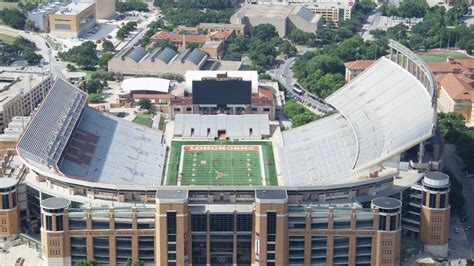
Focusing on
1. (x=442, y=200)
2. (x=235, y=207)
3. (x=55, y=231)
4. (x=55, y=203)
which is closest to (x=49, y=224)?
(x=55, y=231)

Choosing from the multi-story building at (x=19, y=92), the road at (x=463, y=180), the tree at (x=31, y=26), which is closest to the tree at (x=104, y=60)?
the multi-story building at (x=19, y=92)

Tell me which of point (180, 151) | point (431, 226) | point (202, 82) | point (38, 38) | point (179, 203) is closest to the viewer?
point (179, 203)

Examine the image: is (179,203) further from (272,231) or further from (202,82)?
(202,82)

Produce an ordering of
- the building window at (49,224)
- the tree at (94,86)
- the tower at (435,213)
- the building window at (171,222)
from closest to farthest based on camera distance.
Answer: the building window at (171,222), the building window at (49,224), the tower at (435,213), the tree at (94,86)

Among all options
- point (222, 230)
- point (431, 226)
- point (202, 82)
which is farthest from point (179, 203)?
point (202, 82)

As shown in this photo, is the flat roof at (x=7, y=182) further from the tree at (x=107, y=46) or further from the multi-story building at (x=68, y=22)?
the multi-story building at (x=68, y=22)
